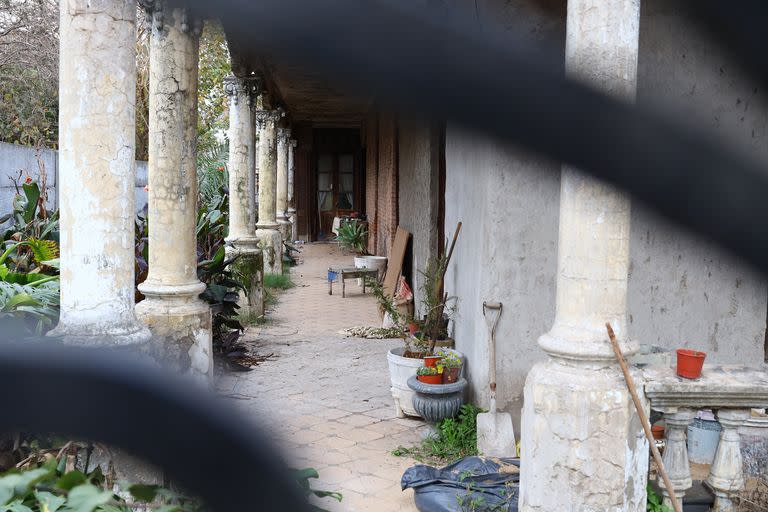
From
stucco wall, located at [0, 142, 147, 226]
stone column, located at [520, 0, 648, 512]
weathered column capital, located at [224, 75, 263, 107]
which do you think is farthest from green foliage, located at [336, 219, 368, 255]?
stone column, located at [520, 0, 648, 512]

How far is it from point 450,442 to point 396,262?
16.0 ft

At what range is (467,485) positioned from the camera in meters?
3.88

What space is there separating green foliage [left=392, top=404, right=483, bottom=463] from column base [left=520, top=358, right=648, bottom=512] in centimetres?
137

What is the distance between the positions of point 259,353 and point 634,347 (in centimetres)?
481

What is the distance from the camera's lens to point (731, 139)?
36cm

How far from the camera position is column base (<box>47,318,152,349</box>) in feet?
11.1

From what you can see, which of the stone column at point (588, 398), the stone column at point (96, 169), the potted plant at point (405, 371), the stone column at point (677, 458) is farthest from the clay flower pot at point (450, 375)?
the stone column at point (96, 169)

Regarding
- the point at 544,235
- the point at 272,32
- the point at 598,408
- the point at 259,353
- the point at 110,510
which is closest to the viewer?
the point at 272,32

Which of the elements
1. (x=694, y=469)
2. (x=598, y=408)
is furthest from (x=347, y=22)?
(x=694, y=469)

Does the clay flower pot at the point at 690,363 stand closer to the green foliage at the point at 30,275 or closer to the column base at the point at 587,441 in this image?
the column base at the point at 587,441

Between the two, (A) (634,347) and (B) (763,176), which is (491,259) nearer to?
(A) (634,347)

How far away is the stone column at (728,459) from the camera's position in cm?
328

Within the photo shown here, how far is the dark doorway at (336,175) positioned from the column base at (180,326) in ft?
54.0

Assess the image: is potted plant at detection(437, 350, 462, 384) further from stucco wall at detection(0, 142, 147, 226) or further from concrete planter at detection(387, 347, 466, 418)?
stucco wall at detection(0, 142, 147, 226)
